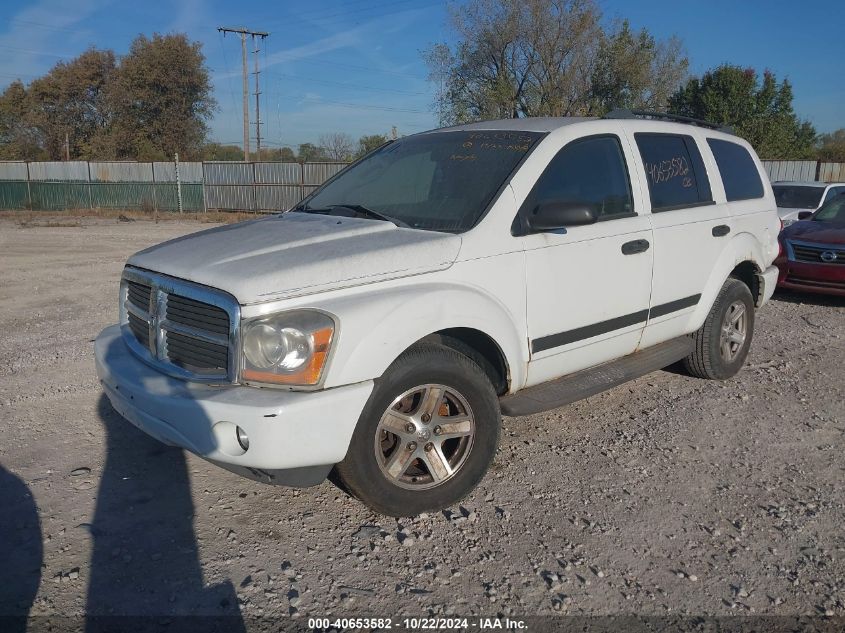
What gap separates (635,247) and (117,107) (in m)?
45.2

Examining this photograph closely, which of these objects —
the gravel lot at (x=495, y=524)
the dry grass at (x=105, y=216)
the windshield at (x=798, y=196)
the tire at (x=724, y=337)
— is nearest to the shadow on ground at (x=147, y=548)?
the gravel lot at (x=495, y=524)

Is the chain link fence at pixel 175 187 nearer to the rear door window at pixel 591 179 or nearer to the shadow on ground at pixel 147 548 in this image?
the rear door window at pixel 591 179

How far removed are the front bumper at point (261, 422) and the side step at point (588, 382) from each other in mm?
1090

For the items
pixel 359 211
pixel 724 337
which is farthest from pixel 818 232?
pixel 359 211

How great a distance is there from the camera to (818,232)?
28.5 ft

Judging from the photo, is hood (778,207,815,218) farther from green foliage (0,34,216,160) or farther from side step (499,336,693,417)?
green foliage (0,34,216,160)

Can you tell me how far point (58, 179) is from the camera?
29297 mm

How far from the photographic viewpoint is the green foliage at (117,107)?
4172 cm

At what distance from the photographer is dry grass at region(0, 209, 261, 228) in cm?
2361

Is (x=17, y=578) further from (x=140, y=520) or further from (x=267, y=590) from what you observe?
(x=267, y=590)

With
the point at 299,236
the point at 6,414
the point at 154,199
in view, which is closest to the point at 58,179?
the point at 154,199

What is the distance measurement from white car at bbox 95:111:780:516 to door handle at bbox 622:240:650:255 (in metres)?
0.01

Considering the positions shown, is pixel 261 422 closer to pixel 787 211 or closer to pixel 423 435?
pixel 423 435

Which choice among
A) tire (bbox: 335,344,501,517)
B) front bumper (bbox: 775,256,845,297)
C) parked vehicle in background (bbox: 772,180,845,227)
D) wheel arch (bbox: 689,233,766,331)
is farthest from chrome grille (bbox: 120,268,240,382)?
parked vehicle in background (bbox: 772,180,845,227)
